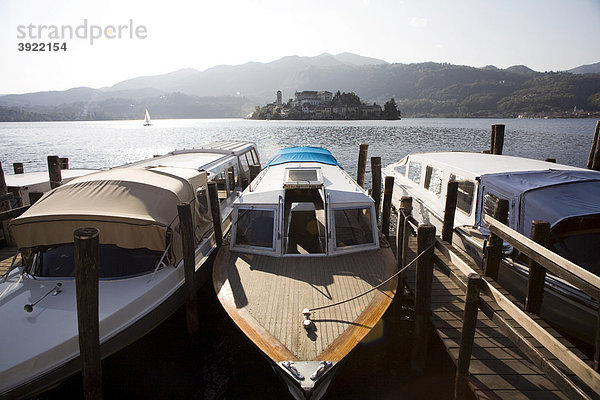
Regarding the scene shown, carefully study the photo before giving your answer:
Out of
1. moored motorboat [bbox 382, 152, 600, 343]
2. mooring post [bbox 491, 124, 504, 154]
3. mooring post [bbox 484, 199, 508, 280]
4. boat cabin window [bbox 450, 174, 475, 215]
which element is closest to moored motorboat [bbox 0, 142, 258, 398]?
mooring post [bbox 484, 199, 508, 280]

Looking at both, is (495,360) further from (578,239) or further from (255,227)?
(255,227)

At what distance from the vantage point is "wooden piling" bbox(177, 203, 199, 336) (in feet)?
22.9

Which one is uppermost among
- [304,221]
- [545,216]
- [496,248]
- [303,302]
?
[545,216]

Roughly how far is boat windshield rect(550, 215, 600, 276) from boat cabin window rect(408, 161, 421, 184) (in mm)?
7376

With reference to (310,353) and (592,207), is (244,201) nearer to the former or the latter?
(310,353)

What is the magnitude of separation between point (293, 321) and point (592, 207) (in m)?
6.24

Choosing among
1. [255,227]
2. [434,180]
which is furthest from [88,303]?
[434,180]

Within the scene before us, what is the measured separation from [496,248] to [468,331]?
9.51 ft

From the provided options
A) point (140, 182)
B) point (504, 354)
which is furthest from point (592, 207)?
point (140, 182)

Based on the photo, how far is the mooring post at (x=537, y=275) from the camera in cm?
592

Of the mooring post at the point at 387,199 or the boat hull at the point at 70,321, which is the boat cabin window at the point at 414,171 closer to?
the mooring post at the point at 387,199

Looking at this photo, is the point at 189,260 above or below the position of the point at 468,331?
above

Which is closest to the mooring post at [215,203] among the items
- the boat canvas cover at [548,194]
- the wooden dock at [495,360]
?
the wooden dock at [495,360]

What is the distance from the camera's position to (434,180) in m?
12.7
